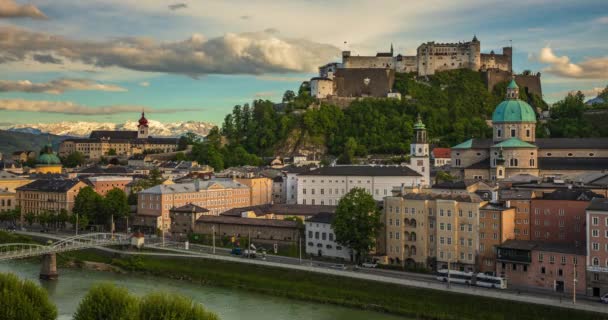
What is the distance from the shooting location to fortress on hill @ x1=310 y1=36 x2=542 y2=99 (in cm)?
9412

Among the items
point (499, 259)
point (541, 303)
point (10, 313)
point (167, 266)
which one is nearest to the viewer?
point (10, 313)

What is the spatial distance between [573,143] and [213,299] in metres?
41.1

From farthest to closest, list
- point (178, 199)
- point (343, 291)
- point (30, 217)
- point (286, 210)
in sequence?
point (30, 217)
point (178, 199)
point (286, 210)
point (343, 291)

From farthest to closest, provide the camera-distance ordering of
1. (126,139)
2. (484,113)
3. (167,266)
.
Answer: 1. (126,139)
2. (484,113)
3. (167,266)

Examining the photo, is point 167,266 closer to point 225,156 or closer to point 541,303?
point 541,303

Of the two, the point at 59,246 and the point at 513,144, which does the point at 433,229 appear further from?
the point at 513,144

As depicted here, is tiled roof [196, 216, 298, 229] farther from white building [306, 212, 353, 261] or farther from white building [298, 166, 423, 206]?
white building [298, 166, 423, 206]

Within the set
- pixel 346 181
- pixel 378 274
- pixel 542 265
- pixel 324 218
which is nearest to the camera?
pixel 542 265

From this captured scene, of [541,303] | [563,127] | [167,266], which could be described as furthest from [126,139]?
[541,303]

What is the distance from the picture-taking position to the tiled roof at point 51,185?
61028mm

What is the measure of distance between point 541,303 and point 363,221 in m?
11.4

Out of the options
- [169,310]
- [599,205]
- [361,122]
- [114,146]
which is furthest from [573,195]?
[114,146]

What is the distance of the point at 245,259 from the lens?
41.4 m

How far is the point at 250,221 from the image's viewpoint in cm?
4822
